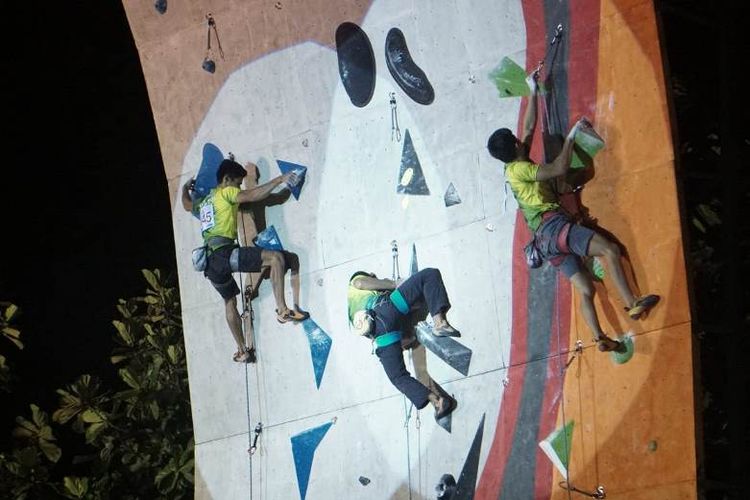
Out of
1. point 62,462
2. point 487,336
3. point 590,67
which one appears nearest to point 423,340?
point 487,336

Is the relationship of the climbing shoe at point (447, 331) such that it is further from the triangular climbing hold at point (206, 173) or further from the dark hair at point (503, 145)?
the triangular climbing hold at point (206, 173)

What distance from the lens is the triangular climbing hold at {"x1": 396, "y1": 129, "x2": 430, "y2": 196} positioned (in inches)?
390

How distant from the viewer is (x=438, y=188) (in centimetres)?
976

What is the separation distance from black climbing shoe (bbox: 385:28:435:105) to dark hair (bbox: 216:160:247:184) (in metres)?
1.84

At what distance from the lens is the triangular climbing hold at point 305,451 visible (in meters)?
10.6

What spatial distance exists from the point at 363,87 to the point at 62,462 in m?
7.28

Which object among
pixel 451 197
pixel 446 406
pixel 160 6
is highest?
pixel 160 6

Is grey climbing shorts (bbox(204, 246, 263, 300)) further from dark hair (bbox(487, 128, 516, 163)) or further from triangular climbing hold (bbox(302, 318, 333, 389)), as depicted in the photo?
dark hair (bbox(487, 128, 516, 163))

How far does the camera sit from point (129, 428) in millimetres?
14609

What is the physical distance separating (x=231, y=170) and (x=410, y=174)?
6.53 feet

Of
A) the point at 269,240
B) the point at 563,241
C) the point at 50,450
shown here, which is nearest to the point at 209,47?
the point at 269,240

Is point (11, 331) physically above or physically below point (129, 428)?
above

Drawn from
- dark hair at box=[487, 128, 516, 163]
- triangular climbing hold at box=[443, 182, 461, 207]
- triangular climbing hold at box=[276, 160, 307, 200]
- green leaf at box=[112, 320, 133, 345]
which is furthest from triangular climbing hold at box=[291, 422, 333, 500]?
green leaf at box=[112, 320, 133, 345]

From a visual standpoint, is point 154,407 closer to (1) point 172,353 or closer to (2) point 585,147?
(1) point 172,353
